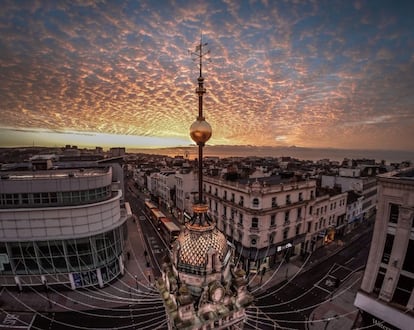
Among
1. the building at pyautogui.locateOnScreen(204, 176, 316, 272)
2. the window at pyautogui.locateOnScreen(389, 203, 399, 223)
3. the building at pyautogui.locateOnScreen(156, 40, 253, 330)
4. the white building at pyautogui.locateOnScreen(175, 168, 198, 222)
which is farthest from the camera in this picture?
the white building at pyautogui.locateOnScreen(175, 168, 198, 222)

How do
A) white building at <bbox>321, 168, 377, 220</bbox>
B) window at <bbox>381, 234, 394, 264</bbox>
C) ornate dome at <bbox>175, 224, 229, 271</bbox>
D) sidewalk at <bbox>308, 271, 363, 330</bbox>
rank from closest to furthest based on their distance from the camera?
ornate dome at <bbox>175, 224, 229, 271</bbox>
window at <bbox>381, 234, 394, 264</bbox>
sidewalk at <bbox>308, 271, 363, 330</bbox>
white building at <bbox>321, 168, 377, 220</bbox>

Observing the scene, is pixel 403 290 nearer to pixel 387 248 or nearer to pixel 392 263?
pixel 392 263

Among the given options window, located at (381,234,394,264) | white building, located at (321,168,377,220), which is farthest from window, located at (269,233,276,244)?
white building, located at (321,168,377,220)

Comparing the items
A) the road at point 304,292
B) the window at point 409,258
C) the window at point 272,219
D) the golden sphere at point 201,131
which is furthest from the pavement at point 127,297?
the golden sphere at point 201,131

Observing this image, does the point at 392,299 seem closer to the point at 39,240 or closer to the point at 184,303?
the point at 184,303

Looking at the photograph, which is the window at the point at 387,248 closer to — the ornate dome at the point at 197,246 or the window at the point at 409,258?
the window at the point at 409,258

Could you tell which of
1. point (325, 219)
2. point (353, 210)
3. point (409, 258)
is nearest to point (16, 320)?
point (409, 258)

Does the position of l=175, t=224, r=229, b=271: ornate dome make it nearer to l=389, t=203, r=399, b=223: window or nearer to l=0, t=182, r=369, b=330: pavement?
l=0, t=182, r=369, b=330: pavement
